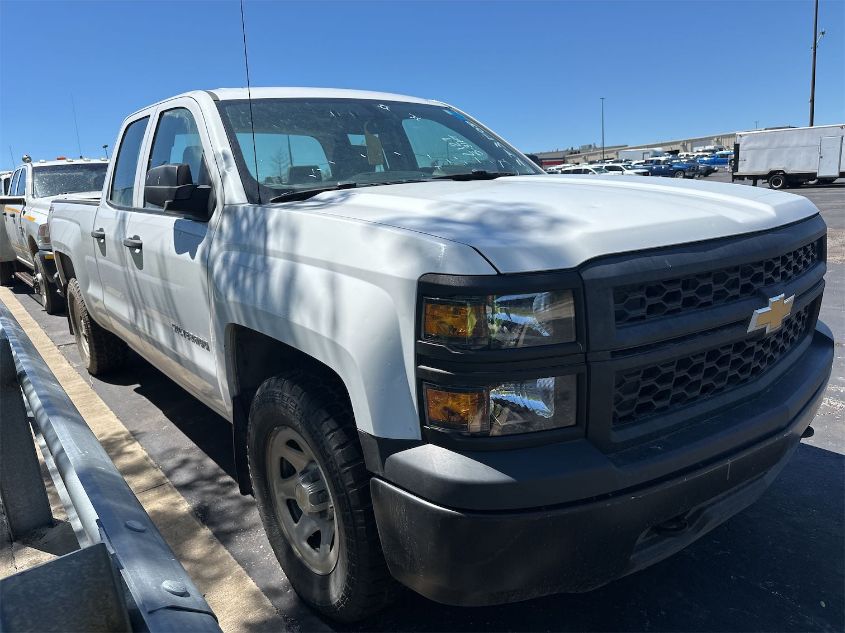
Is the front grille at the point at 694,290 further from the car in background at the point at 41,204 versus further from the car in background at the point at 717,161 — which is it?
the car in background at the point at 717,161

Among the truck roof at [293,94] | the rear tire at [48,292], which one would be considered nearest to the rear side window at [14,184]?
the rear tire at [48,292]

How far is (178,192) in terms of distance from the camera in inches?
109

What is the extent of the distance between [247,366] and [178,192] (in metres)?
0.81

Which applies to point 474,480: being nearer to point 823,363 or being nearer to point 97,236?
point 823,363

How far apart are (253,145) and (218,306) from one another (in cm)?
75

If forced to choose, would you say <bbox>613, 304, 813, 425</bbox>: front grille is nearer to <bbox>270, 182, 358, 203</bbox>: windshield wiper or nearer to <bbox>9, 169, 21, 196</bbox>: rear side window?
<bbox>270, 182, 358, 203</bbox>: windshield wiper

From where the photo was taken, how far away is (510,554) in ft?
5.71

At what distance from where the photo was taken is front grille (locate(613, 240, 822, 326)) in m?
1.84

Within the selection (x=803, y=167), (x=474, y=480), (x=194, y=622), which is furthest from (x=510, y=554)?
(x=803, y=167)

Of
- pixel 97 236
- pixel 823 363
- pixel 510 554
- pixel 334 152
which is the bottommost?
pixel 510 554

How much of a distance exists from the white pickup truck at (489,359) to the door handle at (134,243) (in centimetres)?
69

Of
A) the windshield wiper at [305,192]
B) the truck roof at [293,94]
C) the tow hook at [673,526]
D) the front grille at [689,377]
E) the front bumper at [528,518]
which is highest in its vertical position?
the truck roof at [293,94]

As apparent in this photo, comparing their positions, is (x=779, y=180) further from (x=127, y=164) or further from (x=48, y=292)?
(x=127, y=164)

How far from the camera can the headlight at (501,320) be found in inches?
67.6
